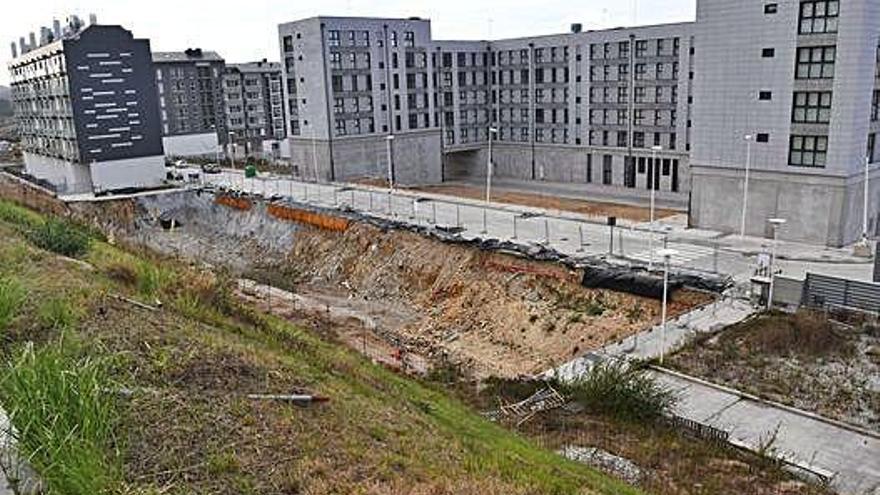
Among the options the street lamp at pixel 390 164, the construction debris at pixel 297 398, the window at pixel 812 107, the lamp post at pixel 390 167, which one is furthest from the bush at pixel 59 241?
the window at pixel 812 107

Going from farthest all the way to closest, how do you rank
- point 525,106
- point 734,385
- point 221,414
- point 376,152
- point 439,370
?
point 525,106 < point 376,152 < point 439,370 < point 734,385 < point 221,414

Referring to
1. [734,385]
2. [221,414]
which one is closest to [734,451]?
[734,385]

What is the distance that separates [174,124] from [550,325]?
73.0 metres

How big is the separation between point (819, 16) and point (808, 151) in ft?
20.2

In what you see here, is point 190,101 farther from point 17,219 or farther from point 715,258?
point 715,258

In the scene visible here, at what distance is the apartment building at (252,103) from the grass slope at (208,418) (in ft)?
261

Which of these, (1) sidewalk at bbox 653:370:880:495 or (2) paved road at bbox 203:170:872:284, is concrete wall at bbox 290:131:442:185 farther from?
(1) sidewalk at bbox 653:370:880:495

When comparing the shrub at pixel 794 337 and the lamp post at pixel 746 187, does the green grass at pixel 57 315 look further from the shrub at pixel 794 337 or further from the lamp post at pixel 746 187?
the lamp post at pixel 746 187

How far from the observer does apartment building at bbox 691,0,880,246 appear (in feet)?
104

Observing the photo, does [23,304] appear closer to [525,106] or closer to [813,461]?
[813,461]

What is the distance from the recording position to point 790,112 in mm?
33344

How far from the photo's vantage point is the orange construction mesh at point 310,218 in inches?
1710

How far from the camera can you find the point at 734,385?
20.6m

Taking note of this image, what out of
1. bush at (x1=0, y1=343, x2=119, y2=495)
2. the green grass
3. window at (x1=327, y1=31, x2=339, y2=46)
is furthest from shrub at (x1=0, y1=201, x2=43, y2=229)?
window at (x1=327, y1=31, x2=339, y2=46)
